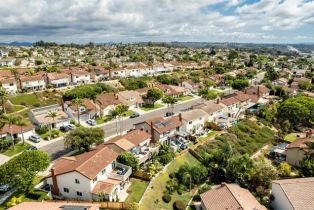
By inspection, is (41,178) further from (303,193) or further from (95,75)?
(95,75)

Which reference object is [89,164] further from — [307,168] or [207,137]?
[307,168]

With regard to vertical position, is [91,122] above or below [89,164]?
Result: below

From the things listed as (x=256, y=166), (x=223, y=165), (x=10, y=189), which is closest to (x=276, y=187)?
(x=256, y=166)

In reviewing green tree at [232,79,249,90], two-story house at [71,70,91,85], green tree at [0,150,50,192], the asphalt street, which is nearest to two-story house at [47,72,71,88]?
two-story house at [71,70,91,85]

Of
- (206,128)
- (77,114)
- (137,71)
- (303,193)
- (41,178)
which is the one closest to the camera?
(303,193)

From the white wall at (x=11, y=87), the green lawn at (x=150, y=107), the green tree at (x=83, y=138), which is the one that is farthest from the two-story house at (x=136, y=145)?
the white wall at (x=11, y=87)

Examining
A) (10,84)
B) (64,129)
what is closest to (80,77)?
(10,84)
